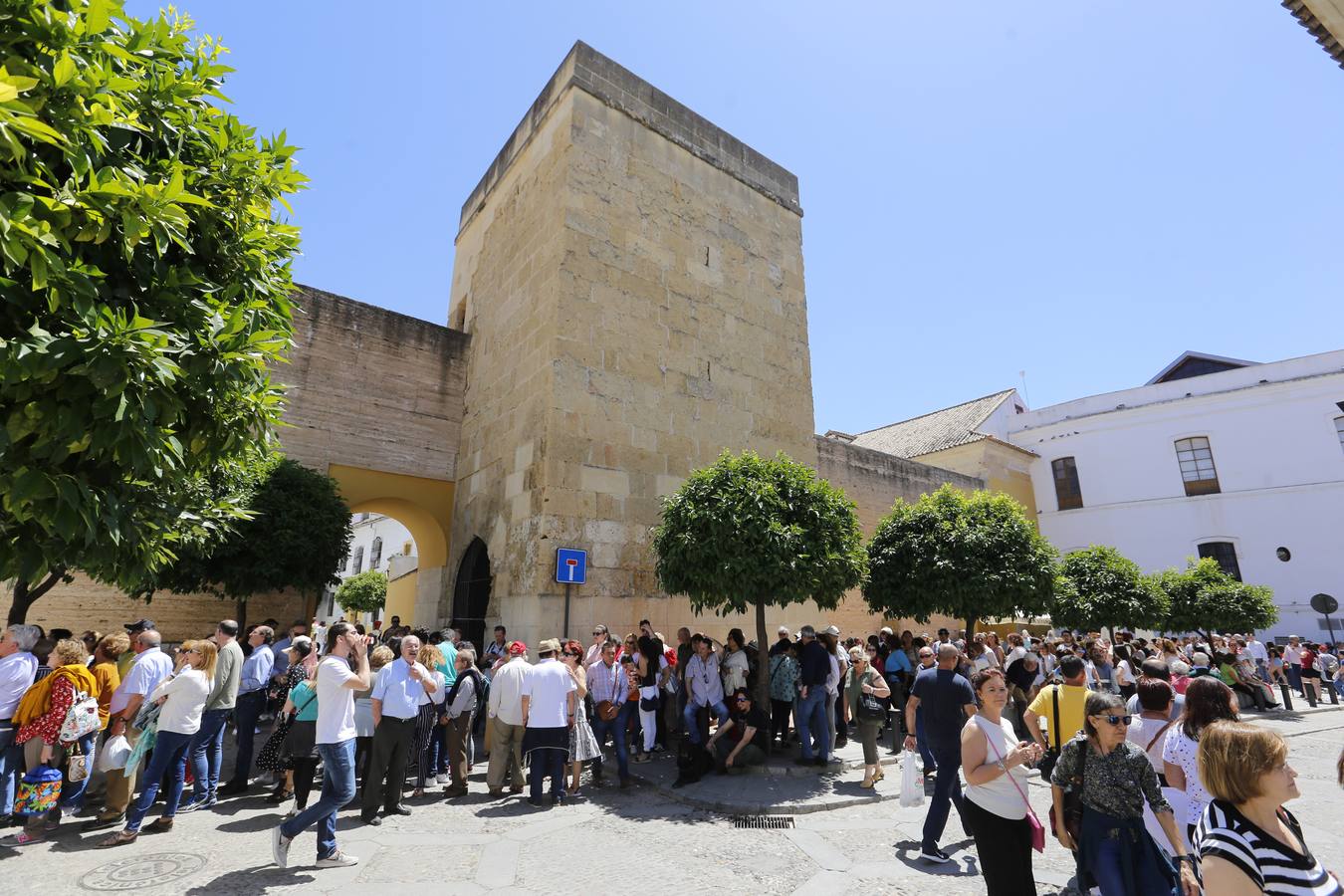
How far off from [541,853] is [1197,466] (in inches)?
1120

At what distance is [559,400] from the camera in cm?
916

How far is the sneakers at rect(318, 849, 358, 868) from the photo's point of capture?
439 centimetres

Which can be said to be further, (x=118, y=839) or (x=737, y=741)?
(x=737, y=741)

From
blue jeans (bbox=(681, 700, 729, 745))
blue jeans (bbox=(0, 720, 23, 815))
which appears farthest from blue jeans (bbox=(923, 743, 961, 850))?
blue jeans (bbox=(0, 720, 23, 815))

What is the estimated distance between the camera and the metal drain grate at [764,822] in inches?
217

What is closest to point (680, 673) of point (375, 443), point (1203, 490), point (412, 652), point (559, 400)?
point (412, 652)

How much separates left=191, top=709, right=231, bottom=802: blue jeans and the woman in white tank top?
5.67m

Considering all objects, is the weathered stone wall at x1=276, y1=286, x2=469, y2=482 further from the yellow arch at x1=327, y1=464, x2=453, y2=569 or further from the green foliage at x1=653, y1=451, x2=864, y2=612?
the green foliage at x1=653, y1=451, x2=864, y2=612

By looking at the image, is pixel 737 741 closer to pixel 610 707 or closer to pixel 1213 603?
pixel 610 707

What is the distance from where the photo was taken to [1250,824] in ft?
6.76

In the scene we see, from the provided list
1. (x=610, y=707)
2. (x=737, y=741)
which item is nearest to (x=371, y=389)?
(x=610, y=707)

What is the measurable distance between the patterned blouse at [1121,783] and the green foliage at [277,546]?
8.34 meters

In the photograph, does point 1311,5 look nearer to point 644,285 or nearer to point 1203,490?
point 644,285

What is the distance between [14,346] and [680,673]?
22.0 ft
